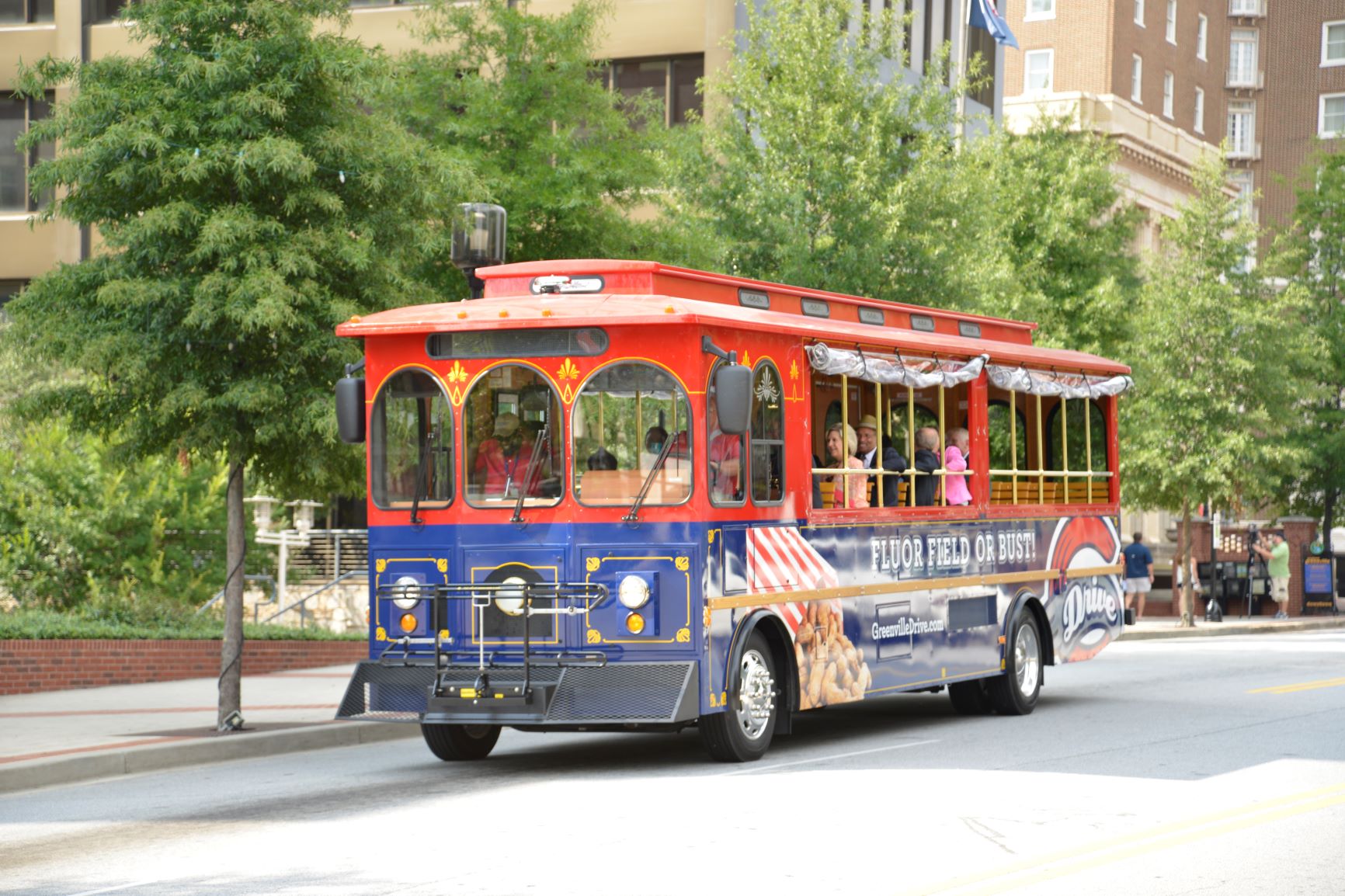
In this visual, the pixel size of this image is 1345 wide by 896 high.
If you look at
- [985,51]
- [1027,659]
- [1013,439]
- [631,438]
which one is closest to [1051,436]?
→ [1013,439]

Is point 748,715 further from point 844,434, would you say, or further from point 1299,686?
point 1299,686

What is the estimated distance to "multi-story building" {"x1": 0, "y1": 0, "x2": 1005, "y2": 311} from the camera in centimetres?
3453

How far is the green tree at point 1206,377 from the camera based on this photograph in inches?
1414

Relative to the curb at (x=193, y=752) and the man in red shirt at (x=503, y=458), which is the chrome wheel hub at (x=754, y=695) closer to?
the man in red shirt at (x=503, y=458)

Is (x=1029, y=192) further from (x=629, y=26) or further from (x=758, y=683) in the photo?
(x=758, y=683)

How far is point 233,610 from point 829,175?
12.1m

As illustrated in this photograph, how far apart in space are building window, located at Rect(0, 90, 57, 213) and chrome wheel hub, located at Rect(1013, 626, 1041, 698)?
24452 millimetres

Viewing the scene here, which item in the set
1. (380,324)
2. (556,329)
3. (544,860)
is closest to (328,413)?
(380,324)

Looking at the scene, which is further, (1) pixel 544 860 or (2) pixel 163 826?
(2) pixel 163 826

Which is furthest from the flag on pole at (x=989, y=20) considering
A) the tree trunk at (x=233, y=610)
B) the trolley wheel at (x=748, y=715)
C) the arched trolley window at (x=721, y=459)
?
the trolley wheel at (x=748, y=715)

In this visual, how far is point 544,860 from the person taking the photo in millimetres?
9344

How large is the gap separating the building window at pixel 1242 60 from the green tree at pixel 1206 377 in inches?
1598

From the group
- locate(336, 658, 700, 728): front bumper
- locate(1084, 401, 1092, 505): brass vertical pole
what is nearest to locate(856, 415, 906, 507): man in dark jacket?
locate(336, 658, 700, 728): front bumper

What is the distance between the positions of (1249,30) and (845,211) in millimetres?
54966
